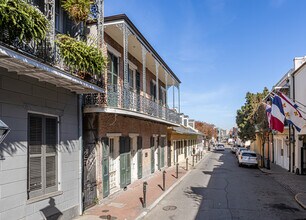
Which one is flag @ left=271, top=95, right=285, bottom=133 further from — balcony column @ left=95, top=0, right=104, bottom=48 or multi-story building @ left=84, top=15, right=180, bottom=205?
balcony column @ left=95, top=0, right=104, bottom=48

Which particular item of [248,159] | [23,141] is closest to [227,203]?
[23,141]

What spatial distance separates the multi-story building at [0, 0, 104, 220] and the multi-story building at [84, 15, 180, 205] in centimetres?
103

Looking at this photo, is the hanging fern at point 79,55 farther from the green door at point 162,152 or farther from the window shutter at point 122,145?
the green door at point 162,152

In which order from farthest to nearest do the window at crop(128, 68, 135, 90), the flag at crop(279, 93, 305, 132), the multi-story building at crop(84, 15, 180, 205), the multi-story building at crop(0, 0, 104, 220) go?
the window at crop(128, 68, 135, 90) < the flag at crop(279, 93, 305, 132) < the multi-story building at crop(84, 15, 180, 205) < the multi-story building at crop(0, 0, 104, 220)

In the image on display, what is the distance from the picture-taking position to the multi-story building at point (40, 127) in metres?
6.78

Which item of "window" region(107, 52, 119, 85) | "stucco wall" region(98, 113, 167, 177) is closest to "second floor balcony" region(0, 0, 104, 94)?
"stucco wall" region(98, 113, 167, 177)

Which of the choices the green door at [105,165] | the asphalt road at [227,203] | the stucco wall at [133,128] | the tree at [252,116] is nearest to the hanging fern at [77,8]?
the stucco wall at [133,128]

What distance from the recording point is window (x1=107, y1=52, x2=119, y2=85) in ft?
42.1

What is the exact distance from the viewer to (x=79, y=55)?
27.6ft

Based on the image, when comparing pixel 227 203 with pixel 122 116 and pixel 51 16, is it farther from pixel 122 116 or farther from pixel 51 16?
pixel 51 16

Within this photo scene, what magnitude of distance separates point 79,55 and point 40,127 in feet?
7.09

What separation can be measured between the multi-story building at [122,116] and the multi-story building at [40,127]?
1.03 metres

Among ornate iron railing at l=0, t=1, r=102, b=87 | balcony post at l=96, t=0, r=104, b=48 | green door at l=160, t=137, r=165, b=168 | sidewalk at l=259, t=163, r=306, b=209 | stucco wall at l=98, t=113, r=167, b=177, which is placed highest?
balcony post at l=96, t=0, r=104, b=48

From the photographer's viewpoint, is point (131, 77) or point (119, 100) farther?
point (131, 77)
